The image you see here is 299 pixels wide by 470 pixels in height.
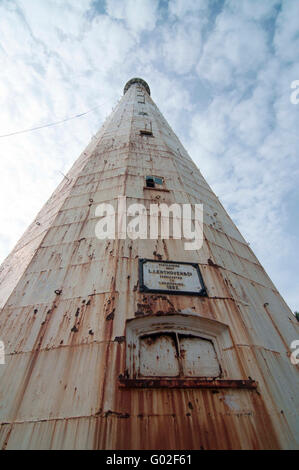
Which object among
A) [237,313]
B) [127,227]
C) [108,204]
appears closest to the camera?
[237,313]

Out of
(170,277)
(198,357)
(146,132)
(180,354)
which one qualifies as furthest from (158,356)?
(146,132)

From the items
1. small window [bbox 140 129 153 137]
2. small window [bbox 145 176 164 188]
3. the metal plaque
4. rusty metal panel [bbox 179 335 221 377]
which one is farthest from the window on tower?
small window [bbox 140 129 153 137]

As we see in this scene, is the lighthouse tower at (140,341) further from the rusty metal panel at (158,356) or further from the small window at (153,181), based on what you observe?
the small window at (153,181)

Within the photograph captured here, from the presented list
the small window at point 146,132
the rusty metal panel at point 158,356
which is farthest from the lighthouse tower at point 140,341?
the small window at point 146,132

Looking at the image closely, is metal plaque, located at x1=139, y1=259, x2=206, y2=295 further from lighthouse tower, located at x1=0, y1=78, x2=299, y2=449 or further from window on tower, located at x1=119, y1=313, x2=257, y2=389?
window on tower, located at x1=119, y1=313, x2=257, y2=389

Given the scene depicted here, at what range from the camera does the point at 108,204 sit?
686 centimetres

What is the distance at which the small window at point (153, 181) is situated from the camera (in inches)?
314

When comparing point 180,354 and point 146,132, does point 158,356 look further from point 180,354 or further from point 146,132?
point 146,132

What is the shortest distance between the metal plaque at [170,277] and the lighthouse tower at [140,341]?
0.02 meters
